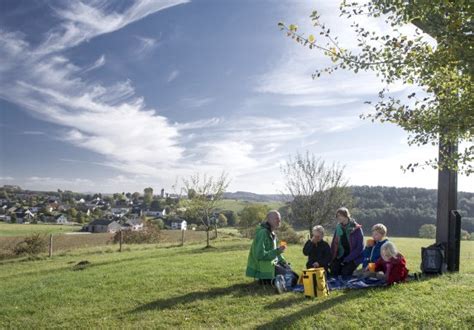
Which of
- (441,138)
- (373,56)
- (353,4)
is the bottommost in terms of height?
(441,138)

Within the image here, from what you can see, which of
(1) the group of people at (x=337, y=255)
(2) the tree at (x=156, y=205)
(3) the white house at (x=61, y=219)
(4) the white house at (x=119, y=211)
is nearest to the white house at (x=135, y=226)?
(2) the tree at (x=156, y=205)

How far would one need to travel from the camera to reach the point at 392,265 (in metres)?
7.65

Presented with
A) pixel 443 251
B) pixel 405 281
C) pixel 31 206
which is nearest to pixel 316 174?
pixel 443 251

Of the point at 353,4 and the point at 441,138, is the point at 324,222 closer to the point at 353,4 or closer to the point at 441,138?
the point at 441,138

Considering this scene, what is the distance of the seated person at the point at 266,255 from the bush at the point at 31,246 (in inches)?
730

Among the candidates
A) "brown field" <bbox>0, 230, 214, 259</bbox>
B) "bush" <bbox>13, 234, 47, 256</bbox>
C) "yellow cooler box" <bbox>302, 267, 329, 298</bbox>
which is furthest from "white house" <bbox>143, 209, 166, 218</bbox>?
"yellow cooler box" <bbox>302, 267, 329, 298</bbox>

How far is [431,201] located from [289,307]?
1850 inches

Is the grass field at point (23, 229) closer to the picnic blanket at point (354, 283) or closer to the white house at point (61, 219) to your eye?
the white house at point (61, 219)

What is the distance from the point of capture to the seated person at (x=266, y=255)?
25.8 ft

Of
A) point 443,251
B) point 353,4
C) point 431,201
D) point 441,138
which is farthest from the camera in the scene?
point 431,201

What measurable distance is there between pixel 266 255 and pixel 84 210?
186ft

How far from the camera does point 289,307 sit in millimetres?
6430

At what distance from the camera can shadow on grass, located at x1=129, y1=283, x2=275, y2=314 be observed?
695cm

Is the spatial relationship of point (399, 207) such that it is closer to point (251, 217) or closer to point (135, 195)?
point (251, 217)
